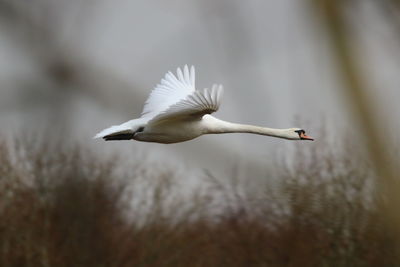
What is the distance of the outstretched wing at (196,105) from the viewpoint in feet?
29.3

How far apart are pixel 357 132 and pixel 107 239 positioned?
25.3 meters

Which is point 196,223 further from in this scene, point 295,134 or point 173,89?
point 173,89

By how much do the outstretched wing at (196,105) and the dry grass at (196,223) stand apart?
1054 centimetres

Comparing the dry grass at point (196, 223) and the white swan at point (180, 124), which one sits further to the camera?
the dry grass at point (196, 223)

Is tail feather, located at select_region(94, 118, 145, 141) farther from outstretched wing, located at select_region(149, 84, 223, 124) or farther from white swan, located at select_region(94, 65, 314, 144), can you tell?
outstretched wing, located at select_region(149, 84, 223, 124)

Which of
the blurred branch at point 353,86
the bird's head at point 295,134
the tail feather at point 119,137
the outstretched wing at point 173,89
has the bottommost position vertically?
the blurred branch at point 353,86

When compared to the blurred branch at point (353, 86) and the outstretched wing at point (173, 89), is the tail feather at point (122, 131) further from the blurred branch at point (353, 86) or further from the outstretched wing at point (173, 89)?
the blurred branch at point (353, 86)

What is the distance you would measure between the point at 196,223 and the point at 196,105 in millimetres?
17954

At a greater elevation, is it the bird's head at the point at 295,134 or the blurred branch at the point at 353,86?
the bird's head at the point at 295,134

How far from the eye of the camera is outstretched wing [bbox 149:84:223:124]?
29.3 feet

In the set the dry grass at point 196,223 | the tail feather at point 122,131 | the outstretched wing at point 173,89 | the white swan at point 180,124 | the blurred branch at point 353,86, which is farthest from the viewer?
the dry grass at point 196,223

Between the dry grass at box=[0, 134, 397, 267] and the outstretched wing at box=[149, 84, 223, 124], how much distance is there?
10.5 metres

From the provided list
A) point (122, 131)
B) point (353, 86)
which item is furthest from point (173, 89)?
point (353, 86)

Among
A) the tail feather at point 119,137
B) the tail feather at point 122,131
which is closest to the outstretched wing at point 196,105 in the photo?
the tail feather at point 122,131
